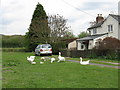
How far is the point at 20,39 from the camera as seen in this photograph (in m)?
56.5

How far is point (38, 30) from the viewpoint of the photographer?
3834cm

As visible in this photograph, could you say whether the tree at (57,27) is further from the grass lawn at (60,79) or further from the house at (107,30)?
the grass lawn at (60,79)

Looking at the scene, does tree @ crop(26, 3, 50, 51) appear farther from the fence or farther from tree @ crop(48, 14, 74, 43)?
the fence

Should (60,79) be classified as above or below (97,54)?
Answer: below

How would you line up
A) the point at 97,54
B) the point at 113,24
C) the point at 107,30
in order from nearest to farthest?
1. the point at 97,54
2. the point at 113,24
3. the point at 107,30

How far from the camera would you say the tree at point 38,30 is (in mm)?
37244

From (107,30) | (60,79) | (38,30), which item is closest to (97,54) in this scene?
(107,30)

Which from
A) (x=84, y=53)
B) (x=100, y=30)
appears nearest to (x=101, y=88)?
(x=84, y=53)

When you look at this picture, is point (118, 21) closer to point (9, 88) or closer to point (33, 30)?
point (33, 30)

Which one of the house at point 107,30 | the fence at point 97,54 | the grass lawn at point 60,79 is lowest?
the grass lawn at point 60,79

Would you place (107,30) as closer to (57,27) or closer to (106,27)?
(106,27)

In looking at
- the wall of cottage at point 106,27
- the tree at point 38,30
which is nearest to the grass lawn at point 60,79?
the wall of cottage at point 106,27

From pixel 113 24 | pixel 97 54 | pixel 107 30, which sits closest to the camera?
pixel 97 54

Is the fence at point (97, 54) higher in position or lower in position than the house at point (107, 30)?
lower
